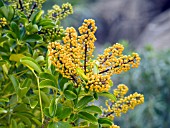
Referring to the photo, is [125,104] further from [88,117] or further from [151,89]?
[151,89]

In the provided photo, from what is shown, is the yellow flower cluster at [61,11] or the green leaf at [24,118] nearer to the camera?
the green leaf at [24,118]

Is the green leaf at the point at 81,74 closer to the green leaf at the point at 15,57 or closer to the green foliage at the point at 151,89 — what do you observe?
the green leaf at the point at 15,57

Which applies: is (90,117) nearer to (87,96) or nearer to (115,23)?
(87,96)

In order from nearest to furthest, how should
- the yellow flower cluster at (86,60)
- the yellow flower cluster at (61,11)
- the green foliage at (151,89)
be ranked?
the yellow flower cluster at (86,60) → the yellow flower cluster at (61,11) → the green foliage at (151,89)

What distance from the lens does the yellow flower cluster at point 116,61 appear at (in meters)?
0.81

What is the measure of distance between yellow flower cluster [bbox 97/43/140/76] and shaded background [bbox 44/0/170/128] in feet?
9.48

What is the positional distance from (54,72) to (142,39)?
645cm

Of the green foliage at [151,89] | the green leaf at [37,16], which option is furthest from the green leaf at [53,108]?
the green foliage at [151,89]

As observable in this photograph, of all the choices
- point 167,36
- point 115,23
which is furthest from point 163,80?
point 115,23

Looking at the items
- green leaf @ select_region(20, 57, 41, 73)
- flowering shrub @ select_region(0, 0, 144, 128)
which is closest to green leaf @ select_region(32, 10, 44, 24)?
flowering shrub @ select_region(0, 0, 144, 128)

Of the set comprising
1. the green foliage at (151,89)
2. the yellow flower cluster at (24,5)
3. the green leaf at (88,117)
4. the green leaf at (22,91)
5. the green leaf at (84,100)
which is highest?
the green foliage at (151,89)

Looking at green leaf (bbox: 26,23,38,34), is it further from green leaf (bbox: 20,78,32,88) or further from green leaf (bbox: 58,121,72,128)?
green leaf (bbox: 58,121,72,128)

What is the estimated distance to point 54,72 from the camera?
0.85 m

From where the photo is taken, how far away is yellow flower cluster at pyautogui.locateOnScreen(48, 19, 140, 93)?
77 centimetres
